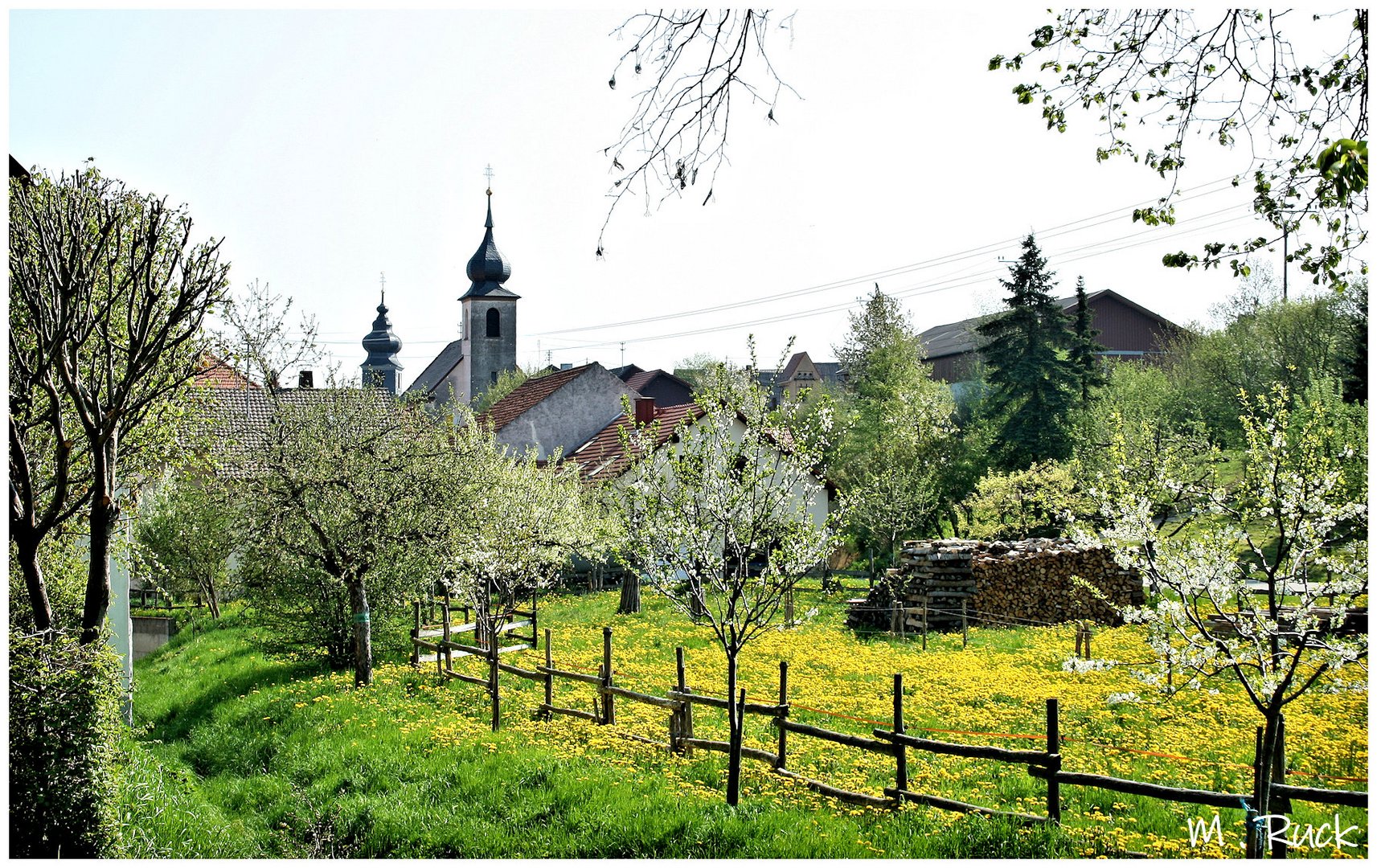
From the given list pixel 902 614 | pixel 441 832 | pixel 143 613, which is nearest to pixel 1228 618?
pixel 441 832

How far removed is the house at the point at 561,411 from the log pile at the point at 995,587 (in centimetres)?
1766

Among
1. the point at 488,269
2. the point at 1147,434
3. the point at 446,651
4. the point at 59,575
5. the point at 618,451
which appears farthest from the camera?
the point at 488,269

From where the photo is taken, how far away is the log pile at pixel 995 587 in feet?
66.9

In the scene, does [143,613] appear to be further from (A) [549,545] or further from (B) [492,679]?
(B) [492,679]

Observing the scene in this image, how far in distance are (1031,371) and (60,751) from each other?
93.8 feet

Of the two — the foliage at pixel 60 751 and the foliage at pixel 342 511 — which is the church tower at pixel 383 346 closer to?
the foliage at pixel 342 511

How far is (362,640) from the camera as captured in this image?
14.6 m

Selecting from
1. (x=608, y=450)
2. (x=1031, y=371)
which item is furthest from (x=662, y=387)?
(x=1031, y=371)

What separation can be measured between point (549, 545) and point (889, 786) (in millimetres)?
11020

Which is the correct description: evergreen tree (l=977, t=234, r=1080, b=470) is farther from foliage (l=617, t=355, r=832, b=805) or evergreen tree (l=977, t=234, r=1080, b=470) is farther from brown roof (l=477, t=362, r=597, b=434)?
foliage (l=617, t=355, r=832, b=805)

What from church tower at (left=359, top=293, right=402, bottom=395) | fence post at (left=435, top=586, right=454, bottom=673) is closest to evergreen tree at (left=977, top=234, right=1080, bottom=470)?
fence post at (left=435, top=586, right=454, bottom=673)

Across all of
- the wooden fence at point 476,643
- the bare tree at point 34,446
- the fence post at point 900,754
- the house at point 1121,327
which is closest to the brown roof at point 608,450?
the wooden fence at point 476,643

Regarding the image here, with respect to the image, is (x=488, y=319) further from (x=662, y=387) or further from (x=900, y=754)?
(x=900, y=754)

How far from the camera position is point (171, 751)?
12.5 metres
